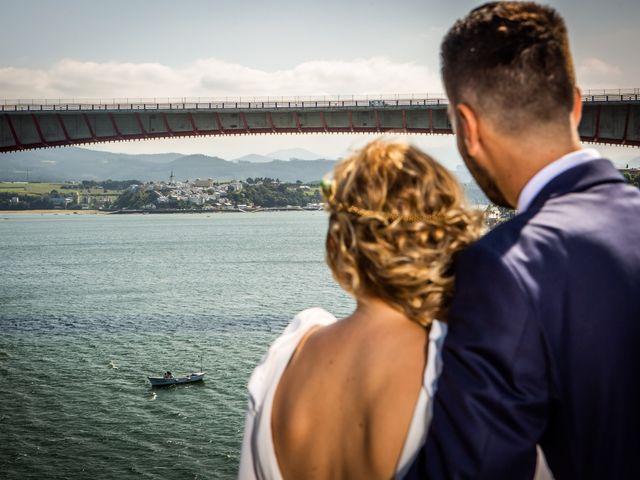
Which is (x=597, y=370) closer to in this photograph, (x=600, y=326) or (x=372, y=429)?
(x=600, y=326)

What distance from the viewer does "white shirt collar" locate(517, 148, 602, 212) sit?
7.90ft

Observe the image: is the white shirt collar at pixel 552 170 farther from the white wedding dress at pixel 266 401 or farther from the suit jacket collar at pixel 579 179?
the white wedding dress at pixel 266 401

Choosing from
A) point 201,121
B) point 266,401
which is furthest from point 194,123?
point 266,401

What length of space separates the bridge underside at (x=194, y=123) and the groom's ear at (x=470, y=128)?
45.5m

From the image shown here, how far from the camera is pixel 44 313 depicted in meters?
65.4

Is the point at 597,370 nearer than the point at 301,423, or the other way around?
the point at 597,370

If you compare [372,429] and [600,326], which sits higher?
[600,326]

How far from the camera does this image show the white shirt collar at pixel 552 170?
7.90 feet

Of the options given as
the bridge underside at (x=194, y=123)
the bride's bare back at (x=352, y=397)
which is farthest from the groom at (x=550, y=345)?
the bridge underside at (x=194, y=123)

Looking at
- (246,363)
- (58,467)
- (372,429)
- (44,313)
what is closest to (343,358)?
(372,429)

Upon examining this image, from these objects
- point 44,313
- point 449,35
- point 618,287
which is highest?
point 449,35

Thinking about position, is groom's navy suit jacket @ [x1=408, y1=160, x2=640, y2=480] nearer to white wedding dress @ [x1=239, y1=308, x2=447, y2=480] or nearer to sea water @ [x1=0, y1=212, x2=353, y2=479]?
white wedding dress @ [x1=239, y1=308, x2=447, y2=480]

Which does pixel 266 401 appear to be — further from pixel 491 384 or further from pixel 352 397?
pixel 491 384

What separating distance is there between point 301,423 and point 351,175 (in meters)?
0.96
